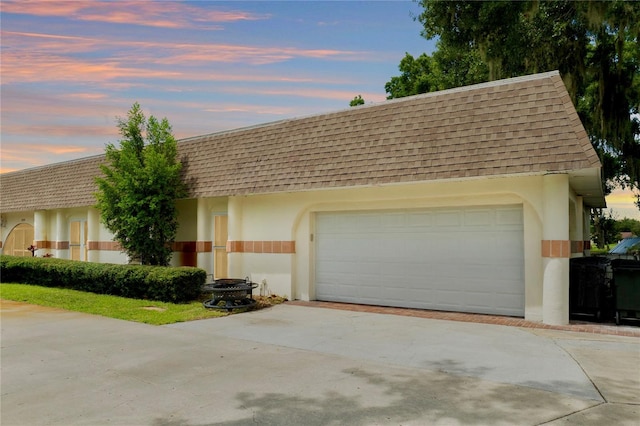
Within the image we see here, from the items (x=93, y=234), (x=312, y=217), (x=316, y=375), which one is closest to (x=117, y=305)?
(x=312, y=217)

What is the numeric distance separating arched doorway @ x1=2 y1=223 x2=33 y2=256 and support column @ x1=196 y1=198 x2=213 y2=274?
1406 centimetres

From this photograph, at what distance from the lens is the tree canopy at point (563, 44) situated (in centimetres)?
1717

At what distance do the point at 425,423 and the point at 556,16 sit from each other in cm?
1968

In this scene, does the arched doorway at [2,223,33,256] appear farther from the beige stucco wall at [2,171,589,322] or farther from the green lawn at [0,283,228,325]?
the green lawn at [0,283,228,325]

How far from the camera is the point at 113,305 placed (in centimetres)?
1237

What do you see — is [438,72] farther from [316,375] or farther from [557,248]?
[316,375]

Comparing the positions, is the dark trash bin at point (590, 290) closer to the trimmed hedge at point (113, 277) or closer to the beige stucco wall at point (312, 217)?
the beige stucco wall at point (312, 217)

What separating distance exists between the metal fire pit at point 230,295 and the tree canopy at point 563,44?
42.5ft

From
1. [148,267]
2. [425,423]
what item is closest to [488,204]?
[425,423]

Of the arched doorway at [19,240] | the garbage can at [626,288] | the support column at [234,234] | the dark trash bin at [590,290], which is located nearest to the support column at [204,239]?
the support column at [234,234]

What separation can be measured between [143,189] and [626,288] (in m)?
13.2

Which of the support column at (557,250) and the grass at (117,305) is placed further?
the grass at (117,305)

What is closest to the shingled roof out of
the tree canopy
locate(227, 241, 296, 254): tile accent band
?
locate(227, 241, 296, 254): tile accent band

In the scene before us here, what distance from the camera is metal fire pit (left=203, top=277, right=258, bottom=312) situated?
11641 mm
